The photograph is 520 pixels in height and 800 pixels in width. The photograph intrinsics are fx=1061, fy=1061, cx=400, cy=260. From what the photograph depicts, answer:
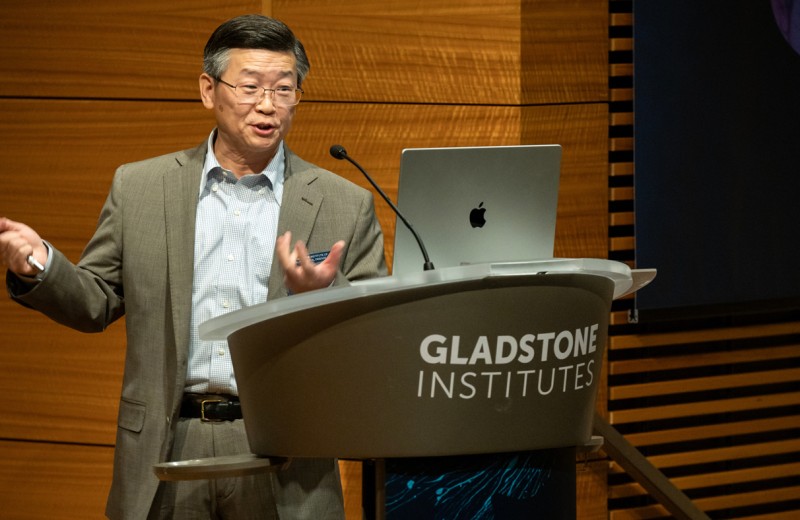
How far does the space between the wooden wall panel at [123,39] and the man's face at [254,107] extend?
1222 mm

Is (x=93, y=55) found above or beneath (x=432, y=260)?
above

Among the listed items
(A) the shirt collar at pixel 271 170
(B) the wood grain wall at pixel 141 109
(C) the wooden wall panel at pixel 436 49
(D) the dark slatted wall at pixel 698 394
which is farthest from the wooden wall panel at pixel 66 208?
(D) the dark slatted wall at pixel 698 394

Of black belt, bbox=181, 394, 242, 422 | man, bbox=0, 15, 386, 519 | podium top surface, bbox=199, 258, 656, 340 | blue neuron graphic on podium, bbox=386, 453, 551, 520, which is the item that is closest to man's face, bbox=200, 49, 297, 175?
man, bbox=0, 15, 386, 519

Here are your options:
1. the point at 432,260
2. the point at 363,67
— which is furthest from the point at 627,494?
the point at 432,260

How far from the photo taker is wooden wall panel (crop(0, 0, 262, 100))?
358 centimetres

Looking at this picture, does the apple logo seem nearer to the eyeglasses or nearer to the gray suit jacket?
the gray suit jacket

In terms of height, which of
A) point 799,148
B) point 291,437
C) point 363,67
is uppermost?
point 363,67

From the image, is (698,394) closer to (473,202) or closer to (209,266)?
(209,266)

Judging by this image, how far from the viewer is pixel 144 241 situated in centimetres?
232

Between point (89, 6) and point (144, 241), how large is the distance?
5.15ft

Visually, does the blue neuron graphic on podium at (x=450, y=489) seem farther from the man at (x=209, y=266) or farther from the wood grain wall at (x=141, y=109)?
the wood grain wall at (x=141, y=109)

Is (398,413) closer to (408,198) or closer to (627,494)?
(408,198)

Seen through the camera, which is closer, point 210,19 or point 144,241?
point 144,241

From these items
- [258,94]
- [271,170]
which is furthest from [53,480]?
[258,94]
